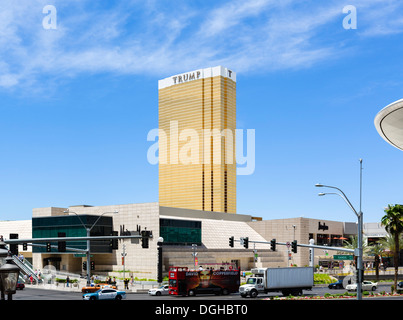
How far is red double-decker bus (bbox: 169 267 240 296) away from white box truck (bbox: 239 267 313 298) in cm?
331

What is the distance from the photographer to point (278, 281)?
59562 millimetres

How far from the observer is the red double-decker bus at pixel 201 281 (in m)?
59.5

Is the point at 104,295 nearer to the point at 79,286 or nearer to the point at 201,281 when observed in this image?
the point at 201,281

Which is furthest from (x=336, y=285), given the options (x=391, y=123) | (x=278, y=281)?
(x=391, y=123)

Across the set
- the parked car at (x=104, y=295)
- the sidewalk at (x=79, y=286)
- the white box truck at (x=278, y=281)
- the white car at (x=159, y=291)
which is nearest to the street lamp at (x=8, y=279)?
the parked car at (x=104, y=295)

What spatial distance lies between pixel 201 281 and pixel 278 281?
894 cm

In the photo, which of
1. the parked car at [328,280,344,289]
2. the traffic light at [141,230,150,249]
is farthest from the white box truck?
the traffic light at [141,230,150,249]

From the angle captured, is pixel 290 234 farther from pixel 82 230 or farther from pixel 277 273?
pixel 277 273

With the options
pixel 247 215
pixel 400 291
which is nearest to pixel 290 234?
pixel 247 215

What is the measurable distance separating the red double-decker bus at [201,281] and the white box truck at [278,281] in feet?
10.9

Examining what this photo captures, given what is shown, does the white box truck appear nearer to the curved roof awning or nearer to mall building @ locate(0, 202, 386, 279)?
mall building @ locate(0, 202, 386, 279)

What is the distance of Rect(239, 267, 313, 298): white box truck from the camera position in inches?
2282
